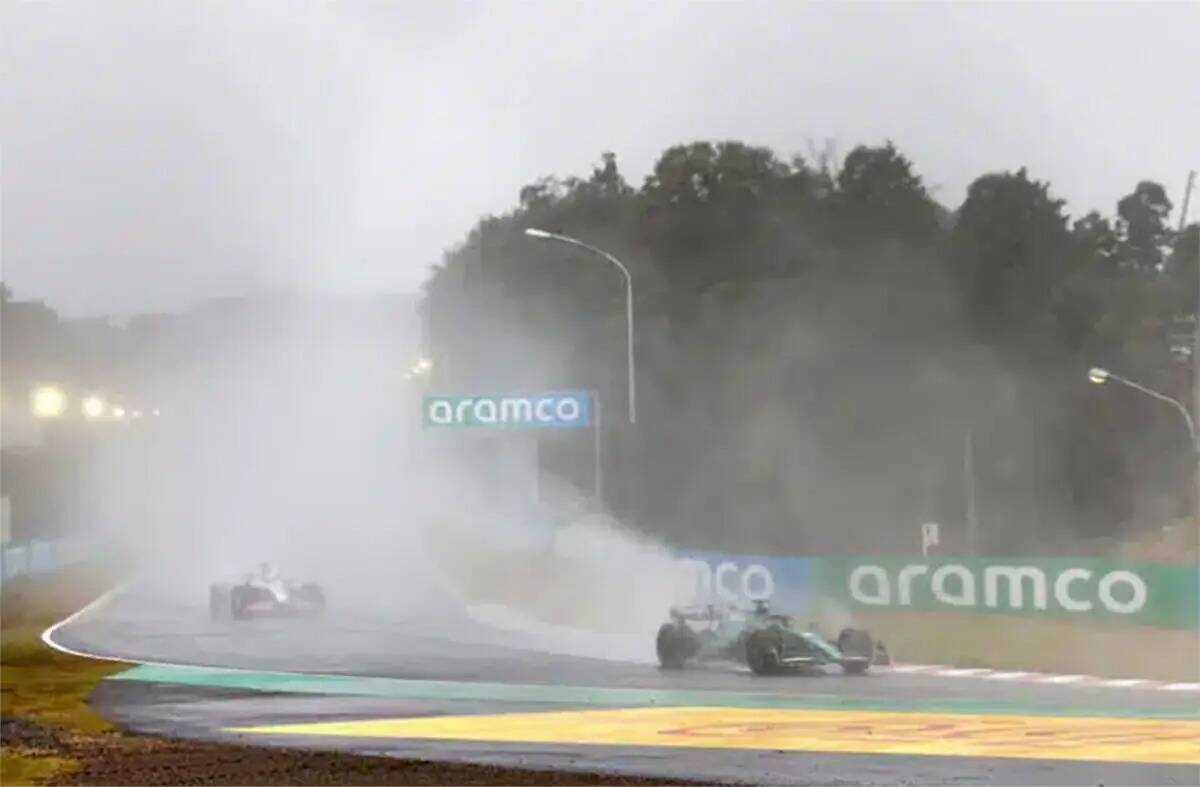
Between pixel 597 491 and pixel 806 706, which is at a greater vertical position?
pixel 597 491

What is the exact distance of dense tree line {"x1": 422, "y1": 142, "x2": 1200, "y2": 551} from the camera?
13.7m

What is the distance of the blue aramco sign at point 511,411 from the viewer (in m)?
13.4

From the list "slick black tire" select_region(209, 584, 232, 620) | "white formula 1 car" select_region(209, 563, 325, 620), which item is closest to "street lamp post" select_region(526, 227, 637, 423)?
"white formula 1 car" select_region(209, 563, 325, 620)

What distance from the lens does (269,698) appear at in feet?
41.7

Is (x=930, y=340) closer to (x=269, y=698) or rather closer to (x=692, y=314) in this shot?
(x=692, y=314)

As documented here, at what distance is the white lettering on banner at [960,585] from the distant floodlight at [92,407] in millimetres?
7376

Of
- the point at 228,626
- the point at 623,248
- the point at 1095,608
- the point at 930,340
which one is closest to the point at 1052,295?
the point at 930,340

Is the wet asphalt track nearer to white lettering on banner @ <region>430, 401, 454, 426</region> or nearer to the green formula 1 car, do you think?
the green formula 1 car

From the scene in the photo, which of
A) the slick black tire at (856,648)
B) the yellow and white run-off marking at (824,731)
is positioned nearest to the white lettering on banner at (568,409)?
the yellow and white run-off marking at (824,731)

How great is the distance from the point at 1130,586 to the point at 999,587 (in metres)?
1.12

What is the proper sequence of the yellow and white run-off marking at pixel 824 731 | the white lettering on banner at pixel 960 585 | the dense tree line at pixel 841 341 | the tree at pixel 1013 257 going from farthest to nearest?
the tree at pixel 1013 257 < the white lettering on banner at pixel 960 585 < the dense tree line at pixel 841 341 < the yellow and white run-off marking at pixel 824 731

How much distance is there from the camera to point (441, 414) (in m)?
13.4

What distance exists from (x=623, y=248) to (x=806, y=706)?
13.4ft

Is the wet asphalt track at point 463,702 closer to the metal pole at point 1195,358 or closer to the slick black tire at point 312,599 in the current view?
the slick black tire at point 312,599
